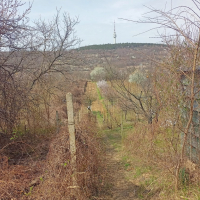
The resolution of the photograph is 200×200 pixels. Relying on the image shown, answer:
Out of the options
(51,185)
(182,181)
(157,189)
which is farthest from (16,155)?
(182,181)

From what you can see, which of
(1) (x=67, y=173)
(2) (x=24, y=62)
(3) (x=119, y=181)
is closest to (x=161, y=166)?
(3) (x=119, y=181)

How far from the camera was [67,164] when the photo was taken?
3.90m

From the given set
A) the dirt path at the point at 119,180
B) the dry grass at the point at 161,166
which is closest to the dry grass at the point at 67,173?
the dirt path at the point at 119,180

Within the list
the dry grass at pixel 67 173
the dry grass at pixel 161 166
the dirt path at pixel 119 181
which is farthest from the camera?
the dirt path at pixel 119 181

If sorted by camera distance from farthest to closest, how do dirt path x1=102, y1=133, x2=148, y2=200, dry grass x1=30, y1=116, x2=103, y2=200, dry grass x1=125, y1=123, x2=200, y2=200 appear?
dirt path x1=102, y1=133, x2=148, y2=200
dry grass x1=125, y1=123, x2=200, y2=200
dry grass x1=30, y1=116, x2=103, y2=200

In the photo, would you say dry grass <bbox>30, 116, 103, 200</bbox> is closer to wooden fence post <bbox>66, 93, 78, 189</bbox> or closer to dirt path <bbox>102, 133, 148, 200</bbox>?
wooden fence post <bbox>66, 93, 78, 189</bbox>

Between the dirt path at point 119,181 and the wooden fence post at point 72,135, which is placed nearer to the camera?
the wooden fence post at point 72,135

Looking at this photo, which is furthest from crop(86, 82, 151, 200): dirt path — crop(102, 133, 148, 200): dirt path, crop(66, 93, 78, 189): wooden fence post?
→ crop(66, 93, 78, 189): wooden fence post

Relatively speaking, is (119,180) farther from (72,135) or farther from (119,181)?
(72,135)

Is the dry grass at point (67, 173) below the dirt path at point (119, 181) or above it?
above

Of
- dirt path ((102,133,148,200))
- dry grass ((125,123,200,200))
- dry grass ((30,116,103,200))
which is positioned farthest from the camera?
dirt path ((102,133,148,200))

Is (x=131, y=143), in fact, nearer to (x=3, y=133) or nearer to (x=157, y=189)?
(x=157, y=189)

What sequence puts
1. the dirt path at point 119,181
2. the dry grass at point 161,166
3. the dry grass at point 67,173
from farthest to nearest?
1. the dirt path at point 119,181
2. the dry grass at point 161,166
3. the dry grass at point 67,173

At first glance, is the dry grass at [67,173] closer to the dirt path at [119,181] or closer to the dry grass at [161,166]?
the dirt path at [119,181]
